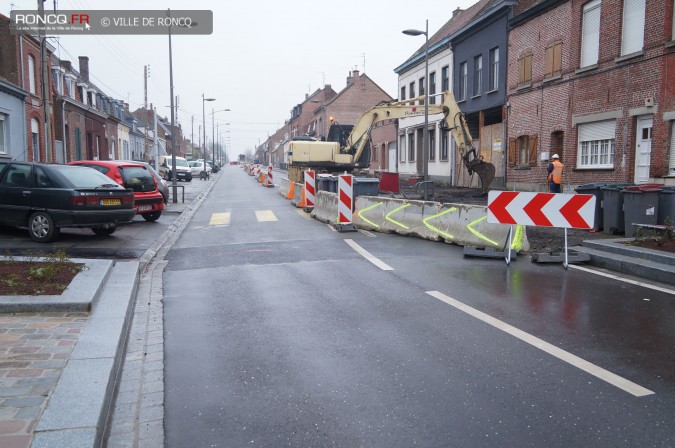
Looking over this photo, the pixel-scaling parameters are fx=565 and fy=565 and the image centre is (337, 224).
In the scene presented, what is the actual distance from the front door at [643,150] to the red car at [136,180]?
13.9m

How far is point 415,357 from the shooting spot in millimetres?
4836

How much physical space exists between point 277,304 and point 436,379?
2.88m

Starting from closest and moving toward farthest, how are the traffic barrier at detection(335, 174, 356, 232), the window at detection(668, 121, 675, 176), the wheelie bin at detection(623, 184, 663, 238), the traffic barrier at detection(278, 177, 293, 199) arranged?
the wheelie bin at detection(623, 184, 663, 238)
the traffic barrier at detection(335, 174, 356, 232)
the window at detection(668, 121, 675, 176)
the traffic barrier at detection(278, 177, 293, 199)

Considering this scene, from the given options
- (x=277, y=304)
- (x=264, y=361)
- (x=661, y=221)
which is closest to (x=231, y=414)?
(x=264, y=361)

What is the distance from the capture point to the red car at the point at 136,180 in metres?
14.6

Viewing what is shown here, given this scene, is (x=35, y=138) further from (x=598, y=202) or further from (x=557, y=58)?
(x=598, y=202)

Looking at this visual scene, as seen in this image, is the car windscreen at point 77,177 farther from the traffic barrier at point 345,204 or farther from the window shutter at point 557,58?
the window shutter at point 557,58

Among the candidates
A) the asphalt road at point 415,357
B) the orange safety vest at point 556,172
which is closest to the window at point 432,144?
the orange safety vest at point 556,172

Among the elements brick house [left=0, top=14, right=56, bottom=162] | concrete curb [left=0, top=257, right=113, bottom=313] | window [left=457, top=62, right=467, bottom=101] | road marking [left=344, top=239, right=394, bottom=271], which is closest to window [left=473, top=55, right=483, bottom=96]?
window [left=457, top=62, right=467, bottom=101]

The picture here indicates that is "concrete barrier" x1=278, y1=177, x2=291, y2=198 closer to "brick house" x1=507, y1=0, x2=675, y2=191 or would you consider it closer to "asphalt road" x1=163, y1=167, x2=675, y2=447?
"brick house" x1=507, y1=0, x2=675, y2=191

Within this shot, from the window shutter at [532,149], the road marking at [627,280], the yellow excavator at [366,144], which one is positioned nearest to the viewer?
the road marking at [627,280]

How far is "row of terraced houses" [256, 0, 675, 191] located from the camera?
1620 cm

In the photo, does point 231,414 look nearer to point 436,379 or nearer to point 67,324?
point 436,379

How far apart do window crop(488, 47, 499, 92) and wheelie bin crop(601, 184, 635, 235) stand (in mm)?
15667
